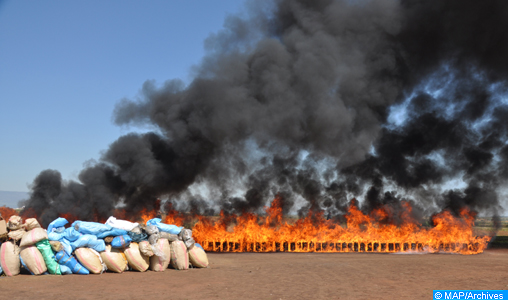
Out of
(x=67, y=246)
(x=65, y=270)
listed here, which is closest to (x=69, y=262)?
(x=65, y=270)

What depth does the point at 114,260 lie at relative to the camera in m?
11.7

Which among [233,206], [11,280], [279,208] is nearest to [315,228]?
[279,208]

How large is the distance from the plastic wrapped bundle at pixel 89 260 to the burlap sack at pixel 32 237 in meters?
0.99

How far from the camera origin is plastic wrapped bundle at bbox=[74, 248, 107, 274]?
11.2m

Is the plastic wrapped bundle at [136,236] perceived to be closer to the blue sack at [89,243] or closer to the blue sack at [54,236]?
the blue sack at [89,243]

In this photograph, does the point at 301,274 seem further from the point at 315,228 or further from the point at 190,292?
the point at 315,228

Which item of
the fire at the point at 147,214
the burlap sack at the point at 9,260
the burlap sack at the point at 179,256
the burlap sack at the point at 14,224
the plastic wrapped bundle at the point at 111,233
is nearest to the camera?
the burlap sack at the point at 9,260

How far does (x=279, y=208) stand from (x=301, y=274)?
13.1 meters

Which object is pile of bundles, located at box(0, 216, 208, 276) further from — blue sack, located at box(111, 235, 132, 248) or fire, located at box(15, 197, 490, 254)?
fire, located at box(15, 197, 490, 254)

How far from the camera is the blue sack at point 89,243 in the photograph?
37.3 feet

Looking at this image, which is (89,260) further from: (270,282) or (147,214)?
(147,214)

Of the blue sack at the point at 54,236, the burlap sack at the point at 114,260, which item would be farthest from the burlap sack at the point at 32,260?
the burlap sack at the point at 114,260

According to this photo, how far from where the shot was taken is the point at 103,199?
23.5 meters

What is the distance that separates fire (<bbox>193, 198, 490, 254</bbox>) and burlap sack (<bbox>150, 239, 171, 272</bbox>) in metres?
8.71
